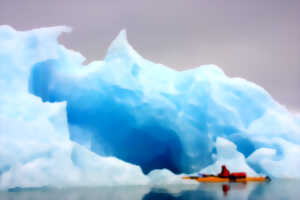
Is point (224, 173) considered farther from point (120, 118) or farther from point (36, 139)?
point (36, 139)

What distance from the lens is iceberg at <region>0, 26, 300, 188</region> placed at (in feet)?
25.8

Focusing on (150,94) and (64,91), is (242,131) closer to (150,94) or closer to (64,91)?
(150,94)

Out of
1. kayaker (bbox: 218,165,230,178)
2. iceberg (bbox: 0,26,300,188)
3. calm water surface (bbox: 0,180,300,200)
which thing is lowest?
calm water surface (bbox: 0,180,300,200)

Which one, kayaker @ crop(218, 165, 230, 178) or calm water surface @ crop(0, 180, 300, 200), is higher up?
kayaker @ crop(218, 165, 230, 178)

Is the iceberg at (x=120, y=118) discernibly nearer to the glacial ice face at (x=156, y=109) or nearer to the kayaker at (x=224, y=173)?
the glacial ice face at (x=156, y=109)

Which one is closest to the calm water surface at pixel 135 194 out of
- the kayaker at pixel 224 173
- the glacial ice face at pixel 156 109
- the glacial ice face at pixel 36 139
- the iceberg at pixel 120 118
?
the glacial ice face at pixel 36 139

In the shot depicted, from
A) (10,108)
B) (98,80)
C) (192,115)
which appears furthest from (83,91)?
(192,115)

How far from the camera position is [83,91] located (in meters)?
10.0

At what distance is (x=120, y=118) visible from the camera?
35.1 ft

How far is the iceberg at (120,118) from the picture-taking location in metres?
7.87

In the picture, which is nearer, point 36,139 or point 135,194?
point 135,194

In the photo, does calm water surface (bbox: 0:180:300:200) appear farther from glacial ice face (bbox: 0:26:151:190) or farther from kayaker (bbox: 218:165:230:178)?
kayaker (bbox: 218:165:230:178)

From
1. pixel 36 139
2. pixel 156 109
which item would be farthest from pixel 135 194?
pixel 156 109

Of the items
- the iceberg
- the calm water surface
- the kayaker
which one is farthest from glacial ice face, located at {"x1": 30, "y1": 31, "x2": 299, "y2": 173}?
the calm water surface
